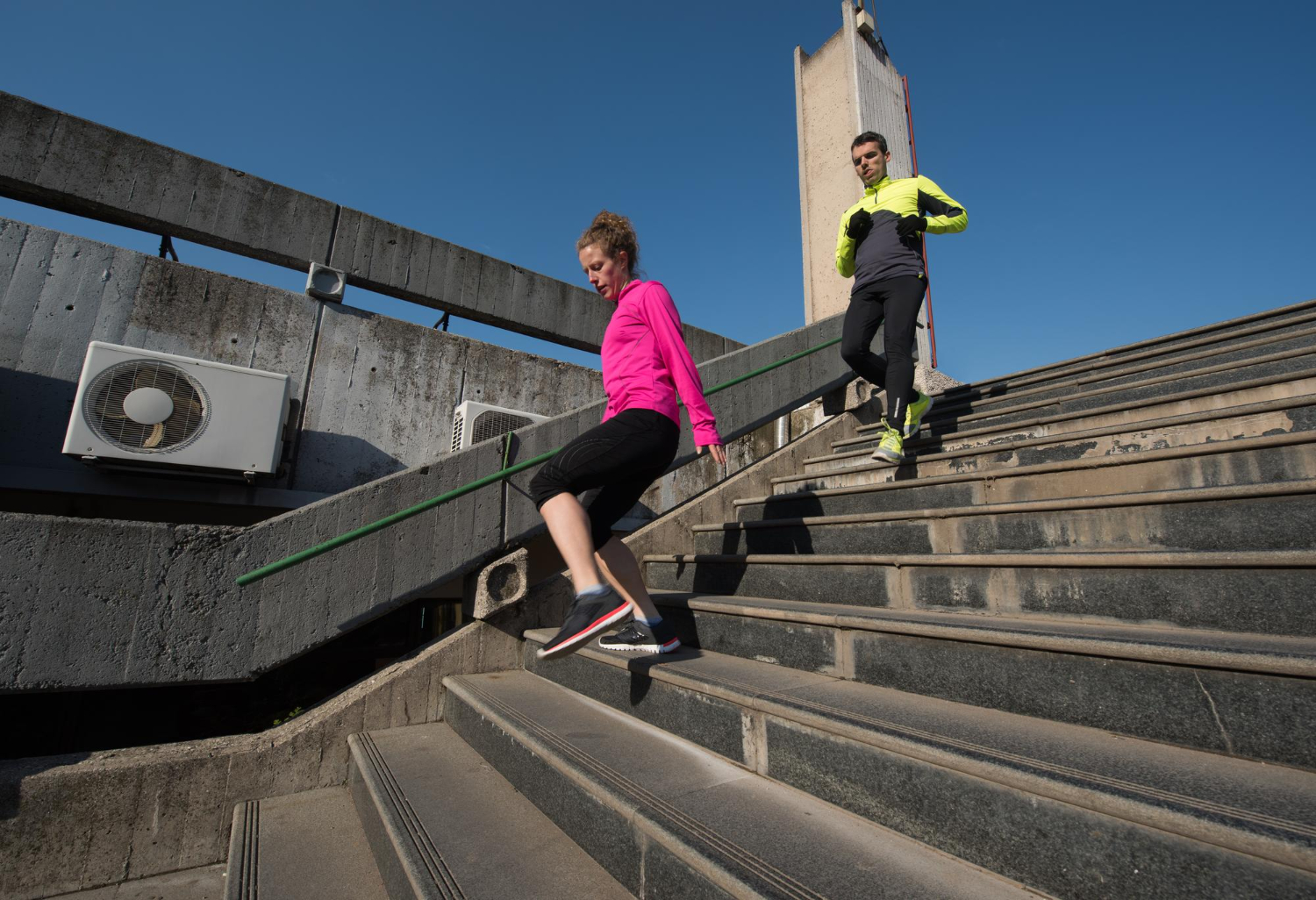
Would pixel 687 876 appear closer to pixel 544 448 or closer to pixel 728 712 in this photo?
pixel 728 712

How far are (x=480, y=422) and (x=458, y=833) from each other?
3.40m

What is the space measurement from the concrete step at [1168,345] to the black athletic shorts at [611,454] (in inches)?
141

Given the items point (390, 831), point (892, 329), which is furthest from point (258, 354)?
point (892, 329)

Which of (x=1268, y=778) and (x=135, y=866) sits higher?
(x=1268, y=778)

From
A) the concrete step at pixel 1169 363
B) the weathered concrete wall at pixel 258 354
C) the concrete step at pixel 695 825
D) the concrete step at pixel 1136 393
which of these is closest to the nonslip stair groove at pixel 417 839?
the concrete step at pixel 695 825

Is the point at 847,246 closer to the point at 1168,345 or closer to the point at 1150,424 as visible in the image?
the point at 1150,424

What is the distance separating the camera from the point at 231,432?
384 cm

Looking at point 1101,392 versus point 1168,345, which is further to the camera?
point 1168,345

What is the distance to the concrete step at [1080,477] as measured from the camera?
6.92ft

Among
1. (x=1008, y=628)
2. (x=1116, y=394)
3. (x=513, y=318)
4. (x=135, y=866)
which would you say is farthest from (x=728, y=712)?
(x=513, y=318)

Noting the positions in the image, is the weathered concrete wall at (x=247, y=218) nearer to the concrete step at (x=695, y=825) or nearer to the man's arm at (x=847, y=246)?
the man's arm at (x=847, y=246)

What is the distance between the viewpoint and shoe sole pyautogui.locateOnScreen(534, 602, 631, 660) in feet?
7.32

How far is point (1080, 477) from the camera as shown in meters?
2.59

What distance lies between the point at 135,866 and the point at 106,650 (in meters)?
0.85
